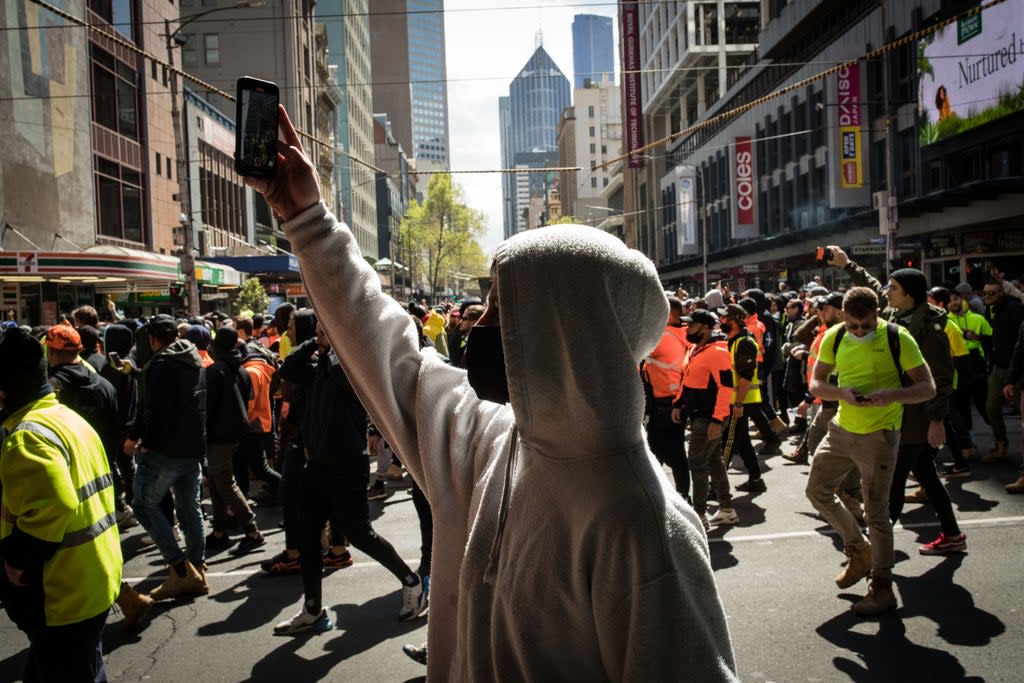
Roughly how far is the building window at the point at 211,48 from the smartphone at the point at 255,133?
66320 mm

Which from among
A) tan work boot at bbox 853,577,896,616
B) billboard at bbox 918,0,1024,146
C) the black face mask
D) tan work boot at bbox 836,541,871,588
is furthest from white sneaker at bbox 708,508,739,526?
billboard at bbox 918,0,1024,146

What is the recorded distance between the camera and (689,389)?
25.8ft

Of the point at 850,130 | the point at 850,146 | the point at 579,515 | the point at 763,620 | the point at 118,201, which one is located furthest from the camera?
the point at 850,130

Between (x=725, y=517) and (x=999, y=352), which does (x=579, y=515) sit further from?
(x=999, y=352)

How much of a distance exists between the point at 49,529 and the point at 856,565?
4977 millimetres

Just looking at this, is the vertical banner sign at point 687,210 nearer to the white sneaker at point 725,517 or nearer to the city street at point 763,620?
the white sneaker at point 725,517

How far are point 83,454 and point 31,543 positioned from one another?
0.43m

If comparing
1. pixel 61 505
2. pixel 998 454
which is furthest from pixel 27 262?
pixel 998 454

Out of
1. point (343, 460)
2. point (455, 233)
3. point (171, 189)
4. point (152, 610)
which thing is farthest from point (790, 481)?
point (455, 233)

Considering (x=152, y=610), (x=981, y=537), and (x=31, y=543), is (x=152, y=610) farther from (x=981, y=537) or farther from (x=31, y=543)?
(x=981, y=537)

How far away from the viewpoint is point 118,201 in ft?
102

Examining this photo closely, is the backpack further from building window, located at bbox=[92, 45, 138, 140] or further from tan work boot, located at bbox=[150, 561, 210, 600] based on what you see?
building window, located at bbox=[92, 45, 138, 140]

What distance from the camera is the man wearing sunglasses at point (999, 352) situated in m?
A: 9.99

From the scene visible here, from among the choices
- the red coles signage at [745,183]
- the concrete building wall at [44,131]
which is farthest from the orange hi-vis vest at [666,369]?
the red coles signage at [745,183]
